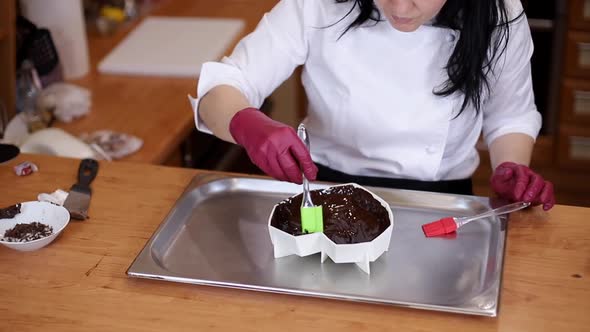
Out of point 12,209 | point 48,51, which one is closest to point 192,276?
point 12,209

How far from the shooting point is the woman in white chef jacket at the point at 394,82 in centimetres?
134

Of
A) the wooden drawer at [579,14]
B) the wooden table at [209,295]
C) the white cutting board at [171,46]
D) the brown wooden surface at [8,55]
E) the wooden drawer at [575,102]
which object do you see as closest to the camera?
the wooden table at [209,295]

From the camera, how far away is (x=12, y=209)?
118cm

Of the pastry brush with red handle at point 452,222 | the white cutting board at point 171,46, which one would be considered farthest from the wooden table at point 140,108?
the pastry brush with red handle at point 452,222

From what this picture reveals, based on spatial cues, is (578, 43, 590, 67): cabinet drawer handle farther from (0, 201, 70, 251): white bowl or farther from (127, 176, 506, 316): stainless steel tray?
(0, 201, 70, 251): white bowl

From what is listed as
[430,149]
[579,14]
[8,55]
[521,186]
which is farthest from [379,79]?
[579,14]

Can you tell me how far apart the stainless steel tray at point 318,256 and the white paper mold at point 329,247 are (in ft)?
0.05

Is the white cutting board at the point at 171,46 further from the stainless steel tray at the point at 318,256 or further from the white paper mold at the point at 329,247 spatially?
the white paper mold at the point at 329,247

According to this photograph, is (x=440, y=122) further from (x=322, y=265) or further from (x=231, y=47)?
(x=231, y=47)

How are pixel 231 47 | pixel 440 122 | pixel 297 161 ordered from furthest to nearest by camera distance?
pixel 231 47 → pixel 440 122 → pixel 297 161

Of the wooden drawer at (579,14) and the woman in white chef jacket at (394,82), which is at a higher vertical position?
the woman in white chef jacket at (394,82)

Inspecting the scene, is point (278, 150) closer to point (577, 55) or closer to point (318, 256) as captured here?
point (318, 256)

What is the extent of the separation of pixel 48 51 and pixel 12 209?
0.85 metres

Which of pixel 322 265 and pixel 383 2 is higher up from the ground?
pixel 383 2
